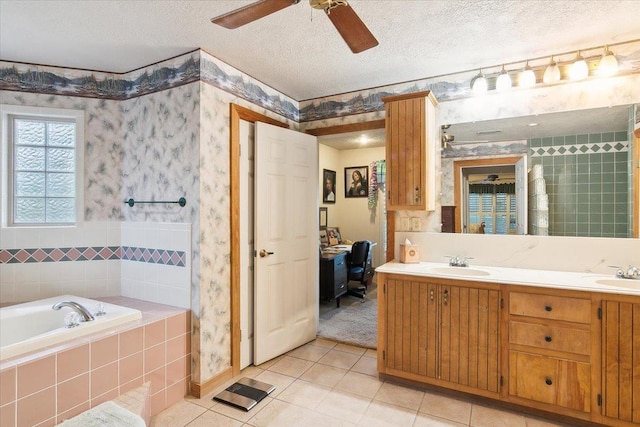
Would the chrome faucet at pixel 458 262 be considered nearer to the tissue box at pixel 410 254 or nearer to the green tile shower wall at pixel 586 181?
the tissue box at pixel 410 254

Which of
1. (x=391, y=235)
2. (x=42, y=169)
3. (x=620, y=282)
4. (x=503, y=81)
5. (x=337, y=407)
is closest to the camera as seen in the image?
(x=620, y=282)

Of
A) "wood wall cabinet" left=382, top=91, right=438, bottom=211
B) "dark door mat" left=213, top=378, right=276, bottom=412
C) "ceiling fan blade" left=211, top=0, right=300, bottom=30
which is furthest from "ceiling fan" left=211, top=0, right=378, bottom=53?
"dark door mat" left=213, top=378, right=276, bottom=412

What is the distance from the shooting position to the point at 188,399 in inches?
93.7

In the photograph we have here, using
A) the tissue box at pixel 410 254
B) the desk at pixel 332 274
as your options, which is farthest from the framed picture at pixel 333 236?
the tissue box at pixel 410 254

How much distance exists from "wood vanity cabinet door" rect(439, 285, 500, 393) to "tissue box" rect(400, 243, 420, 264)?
1.65 ft

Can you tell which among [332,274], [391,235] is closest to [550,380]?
[391,235]

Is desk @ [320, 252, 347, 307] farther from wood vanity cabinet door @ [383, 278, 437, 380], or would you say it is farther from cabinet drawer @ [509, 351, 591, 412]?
cabinet drawer @ [509, 351, 591, 412]

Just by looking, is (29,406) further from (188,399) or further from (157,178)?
(157,178)

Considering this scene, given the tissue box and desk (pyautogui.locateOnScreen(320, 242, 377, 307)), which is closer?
the tissue box

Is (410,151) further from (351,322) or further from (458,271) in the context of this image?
(351,322)

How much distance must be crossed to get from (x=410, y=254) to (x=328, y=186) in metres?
3.17

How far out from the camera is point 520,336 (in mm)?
2135

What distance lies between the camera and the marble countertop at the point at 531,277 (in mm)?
1996

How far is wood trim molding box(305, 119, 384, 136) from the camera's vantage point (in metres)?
3.14
